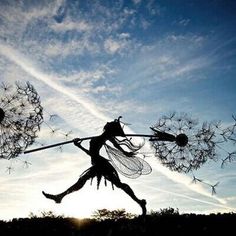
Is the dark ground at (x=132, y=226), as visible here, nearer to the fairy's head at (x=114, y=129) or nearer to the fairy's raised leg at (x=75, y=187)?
the fairy's raised leg at (x=75, y=187)

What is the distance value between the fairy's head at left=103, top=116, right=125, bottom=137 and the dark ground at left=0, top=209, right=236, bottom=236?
297 cm

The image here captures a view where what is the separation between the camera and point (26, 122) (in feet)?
52.5

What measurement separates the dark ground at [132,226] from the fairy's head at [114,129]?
297 cm

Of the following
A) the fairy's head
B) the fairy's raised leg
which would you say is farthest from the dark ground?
the fairy's head

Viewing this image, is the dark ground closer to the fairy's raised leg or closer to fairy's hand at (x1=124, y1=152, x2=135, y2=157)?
the fairy's raised leg

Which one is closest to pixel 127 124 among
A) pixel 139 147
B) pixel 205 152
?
pixel 139 147

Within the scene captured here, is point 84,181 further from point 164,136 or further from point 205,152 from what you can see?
point 205,152

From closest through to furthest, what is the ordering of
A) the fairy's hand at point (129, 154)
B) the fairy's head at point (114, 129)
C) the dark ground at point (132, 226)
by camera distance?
the dark ground at point (132, 226), the fairy's head at point (114, 129), the fairy's hand at point (129, 154)

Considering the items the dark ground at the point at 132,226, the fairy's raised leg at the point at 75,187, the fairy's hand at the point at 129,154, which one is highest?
the fairy's hand at the point at 129,154

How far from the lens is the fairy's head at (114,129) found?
504 inches

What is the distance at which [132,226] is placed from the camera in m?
10.2

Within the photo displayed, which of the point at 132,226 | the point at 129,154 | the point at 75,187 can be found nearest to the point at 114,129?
the point at 129,154

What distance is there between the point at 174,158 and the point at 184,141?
149 cm

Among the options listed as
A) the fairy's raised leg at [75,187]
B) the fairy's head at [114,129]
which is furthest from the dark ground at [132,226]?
the fairy's head at [114,129]
